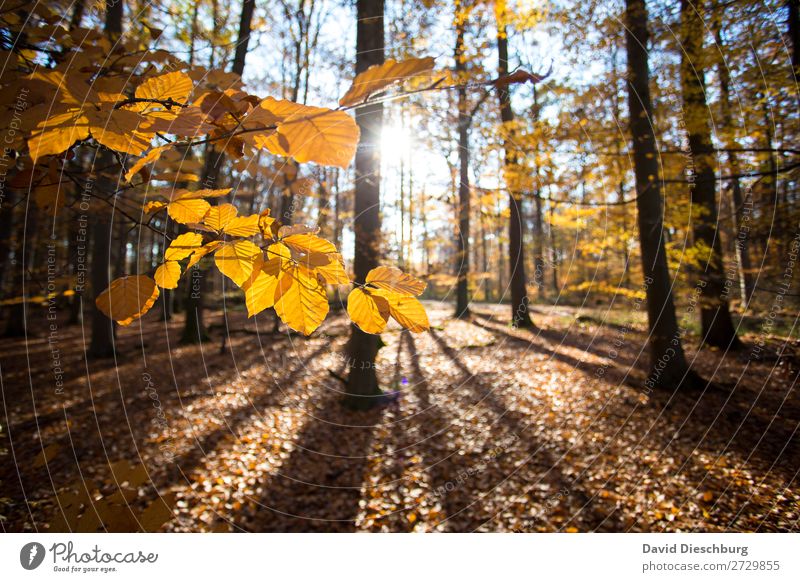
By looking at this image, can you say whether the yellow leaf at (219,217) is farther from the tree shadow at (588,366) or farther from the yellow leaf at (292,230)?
the tree shadow at (588,366)

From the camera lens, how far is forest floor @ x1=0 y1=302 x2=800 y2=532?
3.45 meters

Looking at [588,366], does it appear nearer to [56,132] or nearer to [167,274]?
[167,274]

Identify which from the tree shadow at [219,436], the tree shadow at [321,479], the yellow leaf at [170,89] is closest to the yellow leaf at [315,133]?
the yellow leaf at [170,89]

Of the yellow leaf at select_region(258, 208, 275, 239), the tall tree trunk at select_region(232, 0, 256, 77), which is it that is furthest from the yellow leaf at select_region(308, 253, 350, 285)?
the tall tree trunk at select_region(232, 0, 256, 77)

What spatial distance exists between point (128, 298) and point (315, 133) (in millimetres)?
593

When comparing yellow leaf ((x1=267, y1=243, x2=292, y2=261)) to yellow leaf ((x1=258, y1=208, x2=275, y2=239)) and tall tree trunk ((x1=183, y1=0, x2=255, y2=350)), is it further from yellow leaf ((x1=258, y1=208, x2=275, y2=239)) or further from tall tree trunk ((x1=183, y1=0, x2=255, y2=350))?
tall tree trunk ((x1=183, y1=0, x2=255, y2=350))

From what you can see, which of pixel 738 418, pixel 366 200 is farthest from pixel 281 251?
pixel 738 418

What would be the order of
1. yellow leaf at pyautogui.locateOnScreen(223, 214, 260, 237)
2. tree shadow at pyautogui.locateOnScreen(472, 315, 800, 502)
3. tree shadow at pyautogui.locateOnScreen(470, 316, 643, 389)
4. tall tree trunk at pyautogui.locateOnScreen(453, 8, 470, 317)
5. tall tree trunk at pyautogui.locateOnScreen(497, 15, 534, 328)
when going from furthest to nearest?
tree shadow at pyautogui.locateOnScreen(470, 316, 643, 389) < tall tree trunk at pyautogui.locateOnScreen(497, 15, 534, 328) < tree shadow at pyautogui.locateOnScreen(472, 315, 800, 502) < tall tree trunk at pyautogui.locateOnScreen(453, 8, 470, 317) < yellow leaf at pyautogui.locateOnScreen(223, 214, 260, 237)

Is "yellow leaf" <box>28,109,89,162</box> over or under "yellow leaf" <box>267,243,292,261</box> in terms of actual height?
over

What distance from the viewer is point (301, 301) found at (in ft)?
2.77

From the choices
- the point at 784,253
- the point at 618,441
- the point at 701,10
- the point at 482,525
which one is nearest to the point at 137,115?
the point at 482,525

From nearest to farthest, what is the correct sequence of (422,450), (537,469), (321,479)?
(537,469), (321,479), (422,450)

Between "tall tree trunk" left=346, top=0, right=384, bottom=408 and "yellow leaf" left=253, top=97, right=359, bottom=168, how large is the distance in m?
4.10

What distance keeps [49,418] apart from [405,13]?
8.77 m
